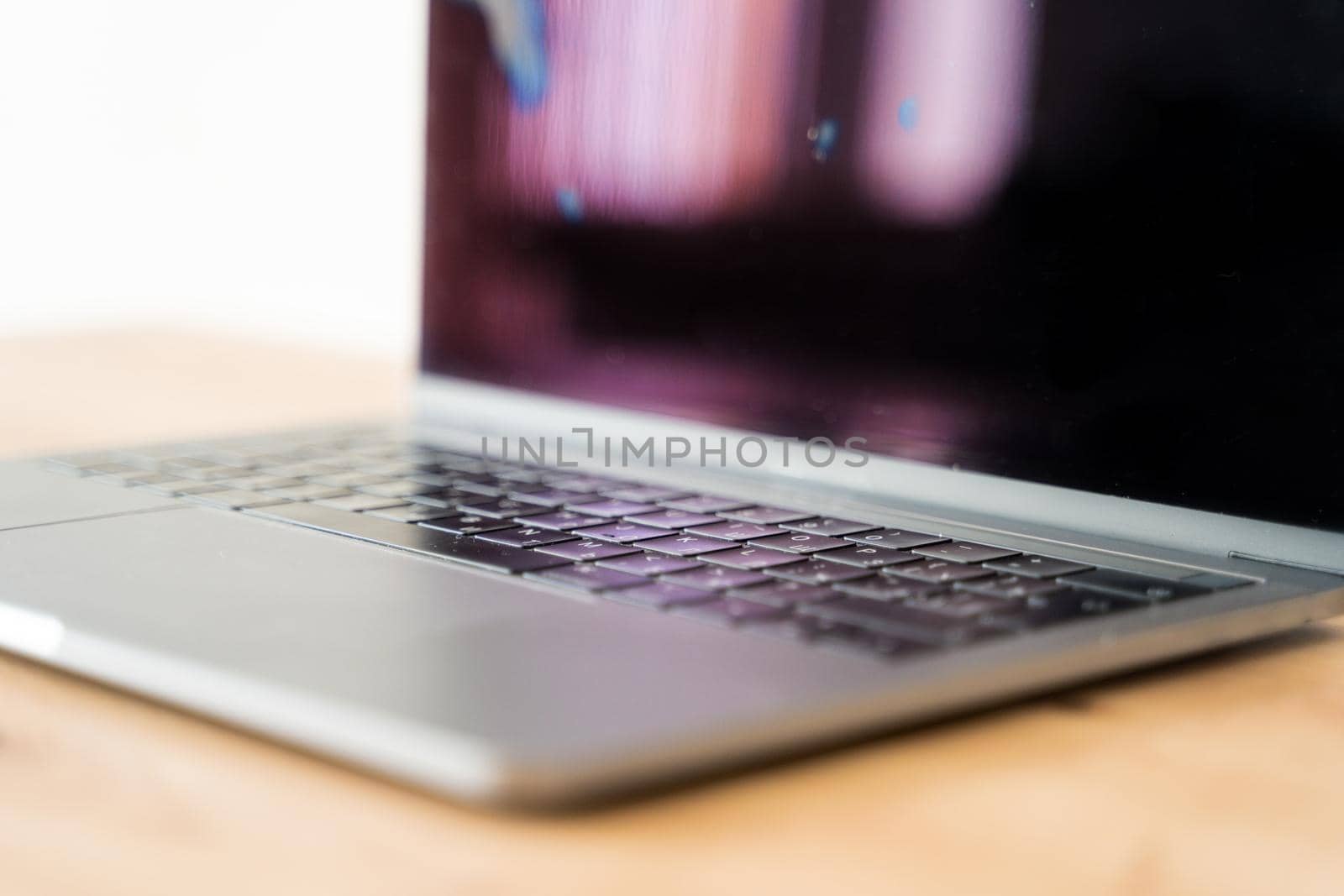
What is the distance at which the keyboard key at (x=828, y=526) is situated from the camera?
Result: 2.02 ft

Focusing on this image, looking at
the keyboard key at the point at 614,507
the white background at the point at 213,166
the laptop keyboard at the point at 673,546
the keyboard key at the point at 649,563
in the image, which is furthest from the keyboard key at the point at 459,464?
the white background at the point at 213,166

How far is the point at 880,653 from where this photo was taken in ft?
1.41

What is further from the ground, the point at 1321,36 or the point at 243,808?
the point at 1321,36

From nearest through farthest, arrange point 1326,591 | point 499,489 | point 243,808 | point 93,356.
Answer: point 243,808, point 1326,591, point 499,489, point 93,356

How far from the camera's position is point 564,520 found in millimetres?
628

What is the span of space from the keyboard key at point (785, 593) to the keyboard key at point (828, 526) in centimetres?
10

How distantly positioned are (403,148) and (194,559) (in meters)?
0.93

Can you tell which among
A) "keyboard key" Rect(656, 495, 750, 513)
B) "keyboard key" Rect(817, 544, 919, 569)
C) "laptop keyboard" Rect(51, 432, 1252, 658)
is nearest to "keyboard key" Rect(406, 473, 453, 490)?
"laptop keyboard" Rect(51, 432, 1252, 658)

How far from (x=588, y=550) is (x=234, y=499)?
0.19m

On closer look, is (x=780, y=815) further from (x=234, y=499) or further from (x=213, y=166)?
(x=213, y=166)

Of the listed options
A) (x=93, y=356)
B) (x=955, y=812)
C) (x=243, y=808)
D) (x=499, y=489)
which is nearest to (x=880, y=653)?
(x=955, y=812)

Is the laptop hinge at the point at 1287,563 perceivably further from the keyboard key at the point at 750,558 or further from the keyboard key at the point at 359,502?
the keyboard key at the point at 359,502

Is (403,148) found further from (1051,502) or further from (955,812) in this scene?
(955,812)

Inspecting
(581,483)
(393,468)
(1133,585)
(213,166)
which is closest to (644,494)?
(581,483)
